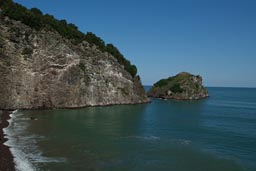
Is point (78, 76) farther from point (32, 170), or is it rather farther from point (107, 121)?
point (32, 170)

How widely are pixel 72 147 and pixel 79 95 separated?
51863 mm

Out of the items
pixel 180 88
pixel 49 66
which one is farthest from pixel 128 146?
pixel 180 88

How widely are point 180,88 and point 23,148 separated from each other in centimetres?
12230

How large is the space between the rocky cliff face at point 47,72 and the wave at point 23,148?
25.7 meters

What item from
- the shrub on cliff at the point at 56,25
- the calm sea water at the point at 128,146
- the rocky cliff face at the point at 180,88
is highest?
the shrub on cliff at the point at 56,25

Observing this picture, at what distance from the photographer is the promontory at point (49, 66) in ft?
252

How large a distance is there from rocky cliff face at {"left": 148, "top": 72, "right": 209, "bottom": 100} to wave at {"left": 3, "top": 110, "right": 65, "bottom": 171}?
356ft

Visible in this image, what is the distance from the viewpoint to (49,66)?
8356 cm

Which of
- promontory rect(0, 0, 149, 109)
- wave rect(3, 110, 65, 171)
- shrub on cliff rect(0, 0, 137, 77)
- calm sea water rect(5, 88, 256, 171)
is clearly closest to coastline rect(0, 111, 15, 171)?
wave rect(3, 110, 65, 171)

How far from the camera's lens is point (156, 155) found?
36500 millimetres

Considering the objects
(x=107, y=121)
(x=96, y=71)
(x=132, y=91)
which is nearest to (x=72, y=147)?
(x=107, y=121)

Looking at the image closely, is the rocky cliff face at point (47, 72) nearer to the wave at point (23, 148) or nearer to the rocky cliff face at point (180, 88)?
the wave at point (23, 148)

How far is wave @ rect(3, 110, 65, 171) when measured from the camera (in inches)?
1204

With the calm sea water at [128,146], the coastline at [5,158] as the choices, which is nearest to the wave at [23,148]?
the calm sea water at [128,146]
